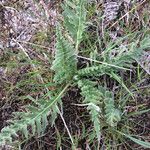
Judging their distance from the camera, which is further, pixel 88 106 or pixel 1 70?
pixel 1 70

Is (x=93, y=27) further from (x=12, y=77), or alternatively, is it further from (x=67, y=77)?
(x=12, y=77)

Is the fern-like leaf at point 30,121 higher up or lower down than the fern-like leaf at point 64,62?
lower down

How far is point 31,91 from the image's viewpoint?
1.97 m

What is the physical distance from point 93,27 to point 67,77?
12.7 inches

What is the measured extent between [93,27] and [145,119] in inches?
21.8

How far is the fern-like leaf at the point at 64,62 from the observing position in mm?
1727

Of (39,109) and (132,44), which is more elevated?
(132,44)

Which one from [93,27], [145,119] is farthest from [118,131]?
[93,27]

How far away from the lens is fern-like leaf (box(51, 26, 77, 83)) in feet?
5.67

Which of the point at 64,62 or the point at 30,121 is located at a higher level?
the point at 64,62

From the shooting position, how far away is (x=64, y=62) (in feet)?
5.90

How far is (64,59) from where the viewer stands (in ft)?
5.85

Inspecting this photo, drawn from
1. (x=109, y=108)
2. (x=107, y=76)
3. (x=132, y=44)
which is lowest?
(x=109, y=108)

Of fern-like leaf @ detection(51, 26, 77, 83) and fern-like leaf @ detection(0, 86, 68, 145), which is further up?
fern-like leaf @ detection(51, 26, 77, 83)
